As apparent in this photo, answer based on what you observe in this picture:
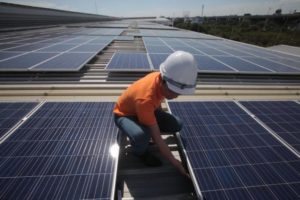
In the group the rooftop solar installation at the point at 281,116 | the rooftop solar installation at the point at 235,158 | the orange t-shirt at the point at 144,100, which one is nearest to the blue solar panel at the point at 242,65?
the rooftop solar installation at the point at 281,116

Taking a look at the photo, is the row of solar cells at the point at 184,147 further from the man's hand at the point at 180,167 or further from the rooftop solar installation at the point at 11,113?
the man's hand at the point at 180,167

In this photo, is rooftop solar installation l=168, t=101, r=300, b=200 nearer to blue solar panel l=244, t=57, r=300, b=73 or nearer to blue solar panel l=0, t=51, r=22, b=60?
blue solar panel l=244, t=57, r=300, b=73

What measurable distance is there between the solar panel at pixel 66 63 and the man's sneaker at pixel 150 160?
4020 millimetres

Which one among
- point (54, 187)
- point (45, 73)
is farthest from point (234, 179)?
point (45, 73)

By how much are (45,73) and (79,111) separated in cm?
288

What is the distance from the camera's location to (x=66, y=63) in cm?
686

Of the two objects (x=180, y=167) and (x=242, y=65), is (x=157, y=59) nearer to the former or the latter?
(x=242, y=65)

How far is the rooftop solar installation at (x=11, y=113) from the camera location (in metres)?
3.89

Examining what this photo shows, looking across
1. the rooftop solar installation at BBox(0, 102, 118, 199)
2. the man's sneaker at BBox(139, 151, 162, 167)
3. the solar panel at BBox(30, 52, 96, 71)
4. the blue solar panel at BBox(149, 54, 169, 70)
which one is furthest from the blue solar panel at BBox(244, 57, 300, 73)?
the solar panel at BBox(30, 52, 96, 71)

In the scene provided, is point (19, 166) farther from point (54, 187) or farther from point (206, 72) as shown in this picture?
point (206, 72)

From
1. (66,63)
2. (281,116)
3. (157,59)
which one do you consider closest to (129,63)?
(157,59)

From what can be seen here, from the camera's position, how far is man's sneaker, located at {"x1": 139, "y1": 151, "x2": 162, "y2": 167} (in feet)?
12.1

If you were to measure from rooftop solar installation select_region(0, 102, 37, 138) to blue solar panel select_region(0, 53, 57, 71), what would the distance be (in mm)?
1999

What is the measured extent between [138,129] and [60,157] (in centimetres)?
140
